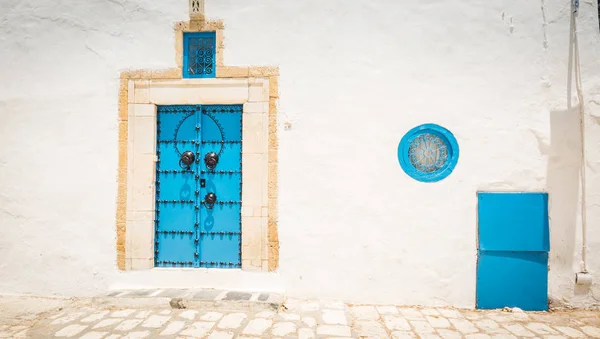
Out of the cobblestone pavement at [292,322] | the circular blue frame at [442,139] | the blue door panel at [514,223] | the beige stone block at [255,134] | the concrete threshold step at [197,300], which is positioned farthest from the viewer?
the beige stone block at [255,134]

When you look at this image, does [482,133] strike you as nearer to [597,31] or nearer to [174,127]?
[597,31]

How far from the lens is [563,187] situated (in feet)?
10.5

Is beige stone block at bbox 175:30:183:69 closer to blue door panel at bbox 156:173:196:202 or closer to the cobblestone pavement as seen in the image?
blue door panel at bbox 156:173:196:202

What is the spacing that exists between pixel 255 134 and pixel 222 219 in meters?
1.01

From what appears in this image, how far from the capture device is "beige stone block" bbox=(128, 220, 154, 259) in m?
3.40

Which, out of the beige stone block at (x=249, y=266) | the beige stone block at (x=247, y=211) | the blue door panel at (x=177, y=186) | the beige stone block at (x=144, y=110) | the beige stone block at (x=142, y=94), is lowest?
the beige stone block at (x=249, y=266)

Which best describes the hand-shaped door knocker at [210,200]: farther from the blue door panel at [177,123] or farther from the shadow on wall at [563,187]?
the shadow on wall at [563,187]

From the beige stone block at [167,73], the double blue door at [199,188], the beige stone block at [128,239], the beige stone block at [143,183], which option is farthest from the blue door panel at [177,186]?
the beige stone block at [167,73]

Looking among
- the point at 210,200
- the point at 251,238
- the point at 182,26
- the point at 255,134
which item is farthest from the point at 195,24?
the point at 251,238

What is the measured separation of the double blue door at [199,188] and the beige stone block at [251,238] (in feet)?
0.38

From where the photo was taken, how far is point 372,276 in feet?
10.7

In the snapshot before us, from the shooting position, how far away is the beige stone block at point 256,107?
338 centimetres

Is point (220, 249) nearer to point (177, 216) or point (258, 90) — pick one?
point (177, 216)

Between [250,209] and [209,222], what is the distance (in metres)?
0.51
